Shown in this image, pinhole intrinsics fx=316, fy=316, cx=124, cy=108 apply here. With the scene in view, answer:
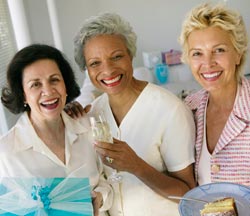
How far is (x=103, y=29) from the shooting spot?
1.17m

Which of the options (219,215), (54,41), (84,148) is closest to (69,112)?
(84,148)

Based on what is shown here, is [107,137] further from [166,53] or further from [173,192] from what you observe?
[166,53]

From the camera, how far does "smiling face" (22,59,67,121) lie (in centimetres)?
102

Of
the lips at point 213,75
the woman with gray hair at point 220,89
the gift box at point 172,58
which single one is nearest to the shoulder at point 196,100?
the woman with gray hair at point 220,89

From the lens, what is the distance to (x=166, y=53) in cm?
331

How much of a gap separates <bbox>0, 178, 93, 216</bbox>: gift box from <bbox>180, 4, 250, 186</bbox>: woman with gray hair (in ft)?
1.70

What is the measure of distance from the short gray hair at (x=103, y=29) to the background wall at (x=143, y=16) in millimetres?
2033

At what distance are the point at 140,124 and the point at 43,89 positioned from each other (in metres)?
0.39

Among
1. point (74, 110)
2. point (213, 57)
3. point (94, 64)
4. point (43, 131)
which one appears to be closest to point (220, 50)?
point (213, 57)

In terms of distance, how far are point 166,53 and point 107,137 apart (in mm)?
2515

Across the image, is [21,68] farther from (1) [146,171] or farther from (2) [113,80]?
(1) [146,171]

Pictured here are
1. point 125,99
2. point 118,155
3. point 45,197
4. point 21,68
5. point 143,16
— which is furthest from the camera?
point 143,16

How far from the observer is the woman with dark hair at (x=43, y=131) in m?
1.02

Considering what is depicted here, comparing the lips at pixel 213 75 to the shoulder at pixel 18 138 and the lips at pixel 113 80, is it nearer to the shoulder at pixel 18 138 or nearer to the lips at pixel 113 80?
the lips at pixel 113 80
